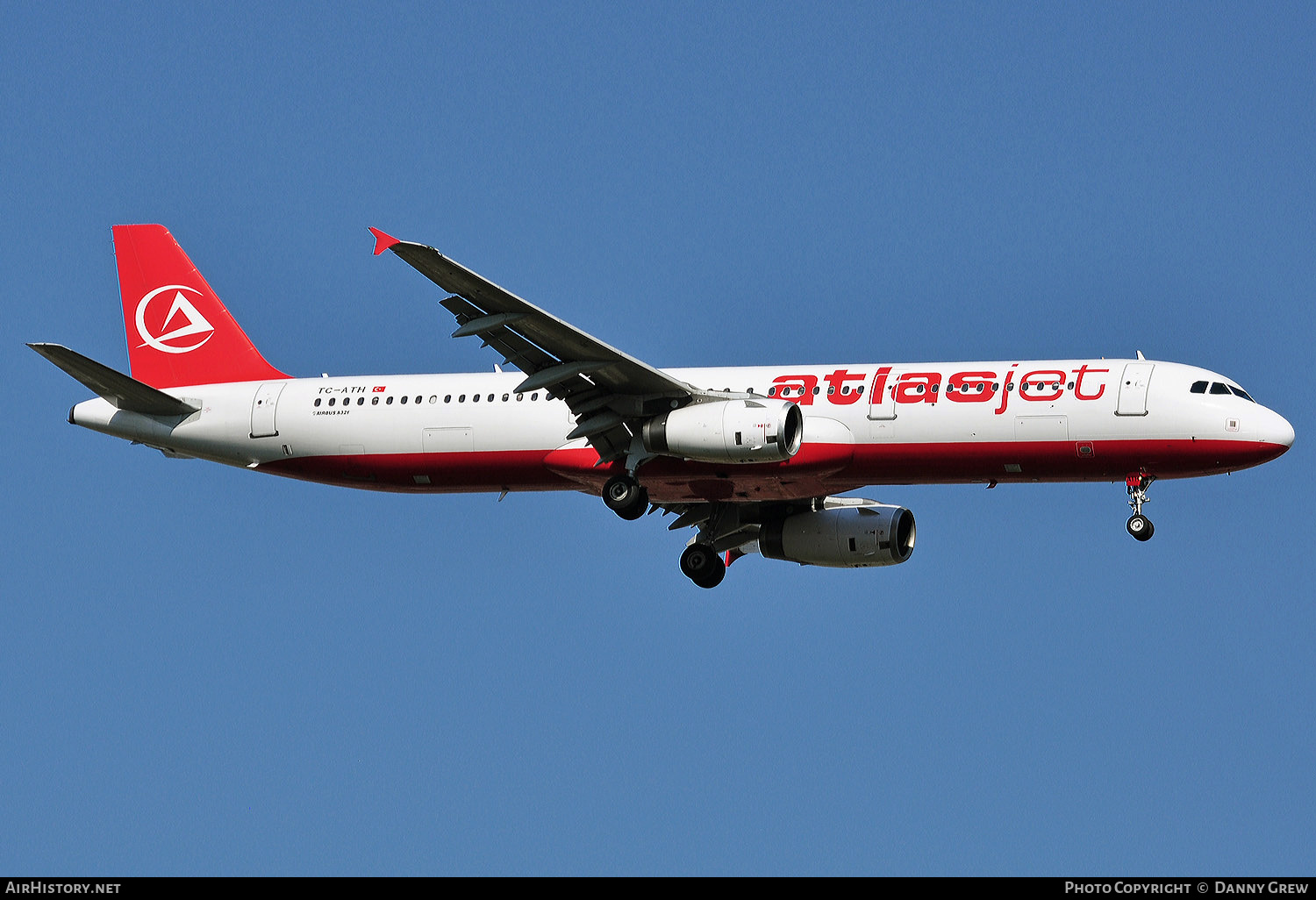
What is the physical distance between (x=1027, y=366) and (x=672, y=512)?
1164cm

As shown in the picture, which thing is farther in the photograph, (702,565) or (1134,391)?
(702,565)

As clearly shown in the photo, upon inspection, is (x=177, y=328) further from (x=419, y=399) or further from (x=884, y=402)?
(x=884, y=402)

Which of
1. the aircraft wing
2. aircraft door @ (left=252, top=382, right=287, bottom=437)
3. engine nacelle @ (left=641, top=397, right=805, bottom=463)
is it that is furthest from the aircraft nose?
aircraft door @ (left=252, top=382, right=287, bottom=437)

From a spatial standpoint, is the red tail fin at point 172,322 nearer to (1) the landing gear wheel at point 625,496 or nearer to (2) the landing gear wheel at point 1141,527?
(1) the landing gear wheel at point 625,496

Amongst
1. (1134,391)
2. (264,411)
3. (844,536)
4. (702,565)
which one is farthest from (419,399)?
(1134,391)

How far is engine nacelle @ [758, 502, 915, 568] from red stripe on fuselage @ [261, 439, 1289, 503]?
3849 mm

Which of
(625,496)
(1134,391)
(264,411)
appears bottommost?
(625,496)

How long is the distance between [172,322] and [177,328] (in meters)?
0.26

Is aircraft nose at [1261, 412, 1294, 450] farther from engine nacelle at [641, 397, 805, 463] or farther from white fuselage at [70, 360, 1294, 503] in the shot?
engine nacelle at [641, 397, 805, 463]

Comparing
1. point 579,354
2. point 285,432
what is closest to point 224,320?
point 285,432

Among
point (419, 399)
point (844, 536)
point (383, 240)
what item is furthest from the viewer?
point (844, 536)

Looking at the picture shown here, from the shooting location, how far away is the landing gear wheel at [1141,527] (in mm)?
40562

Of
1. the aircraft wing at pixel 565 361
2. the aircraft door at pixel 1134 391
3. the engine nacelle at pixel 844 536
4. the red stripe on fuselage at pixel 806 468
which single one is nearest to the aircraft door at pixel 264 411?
the red stripe on fuselage at pixel 806 468

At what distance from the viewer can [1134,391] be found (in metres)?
40.6
